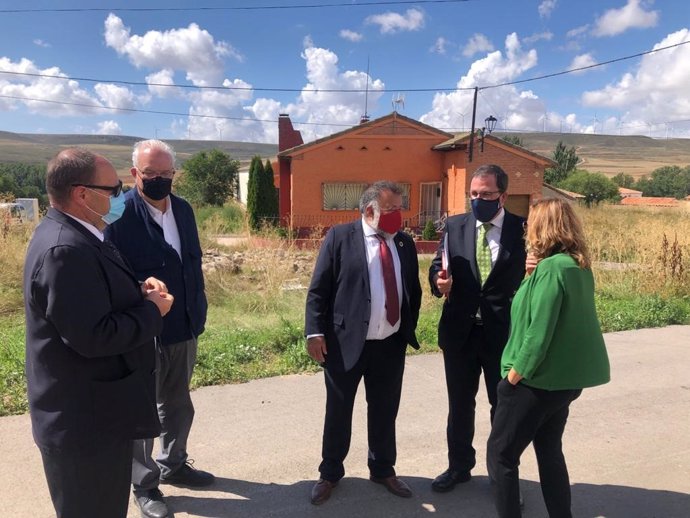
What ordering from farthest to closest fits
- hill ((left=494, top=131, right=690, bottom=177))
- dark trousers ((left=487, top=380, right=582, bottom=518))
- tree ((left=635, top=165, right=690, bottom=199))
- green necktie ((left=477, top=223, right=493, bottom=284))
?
hill ((left=494, top=131, right=690, bottom=177)), tree ((left=635, top=165, right=690, bottom=199)), green necktie ((left=477, top=223, right=493, bottom=284)), dark trousers ((left=487, top=380, right=582, bottom=518))

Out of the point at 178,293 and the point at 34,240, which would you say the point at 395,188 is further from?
the point at 34,240

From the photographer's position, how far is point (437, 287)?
3205 millimetres

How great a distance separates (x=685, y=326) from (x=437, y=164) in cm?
1807

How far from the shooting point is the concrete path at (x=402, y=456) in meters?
3.04

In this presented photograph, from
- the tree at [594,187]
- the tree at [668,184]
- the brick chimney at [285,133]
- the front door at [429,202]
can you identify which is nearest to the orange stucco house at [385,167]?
the front door at [429,202]

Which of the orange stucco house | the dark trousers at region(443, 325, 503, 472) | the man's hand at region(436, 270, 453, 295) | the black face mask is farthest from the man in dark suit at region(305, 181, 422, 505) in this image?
the orange stucco house

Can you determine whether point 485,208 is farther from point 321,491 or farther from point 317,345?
point 321,491

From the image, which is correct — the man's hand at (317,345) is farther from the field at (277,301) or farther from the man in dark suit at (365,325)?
the field at (277,301)

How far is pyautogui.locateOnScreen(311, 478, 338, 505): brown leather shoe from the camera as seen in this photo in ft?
10.1

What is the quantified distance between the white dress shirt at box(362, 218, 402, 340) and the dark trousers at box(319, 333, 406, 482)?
75 mm

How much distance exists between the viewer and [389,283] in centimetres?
317

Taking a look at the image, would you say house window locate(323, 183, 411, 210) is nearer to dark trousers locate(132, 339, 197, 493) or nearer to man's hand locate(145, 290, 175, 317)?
dark trousers locate(132, 339, 197, 493)

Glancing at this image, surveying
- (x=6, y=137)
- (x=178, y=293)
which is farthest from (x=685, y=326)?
(x=6, y=137)

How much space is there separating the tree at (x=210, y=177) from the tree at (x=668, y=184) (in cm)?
6725
